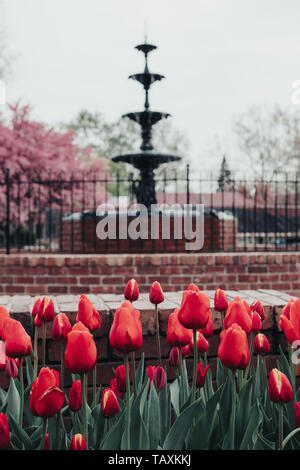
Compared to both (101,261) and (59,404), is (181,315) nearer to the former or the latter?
(59,404)

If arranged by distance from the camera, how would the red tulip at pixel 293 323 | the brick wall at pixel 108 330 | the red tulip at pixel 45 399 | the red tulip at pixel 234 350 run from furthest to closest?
1. the brick wall at pixel 108 330
2. the red tulip at pixel 293 323
3. the red tulip at pixel 234 350
4. the red tulip at pixel 45 399

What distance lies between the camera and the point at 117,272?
220 inches

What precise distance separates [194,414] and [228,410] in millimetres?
178

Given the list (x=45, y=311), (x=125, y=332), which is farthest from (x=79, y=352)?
(x=45, y=311)

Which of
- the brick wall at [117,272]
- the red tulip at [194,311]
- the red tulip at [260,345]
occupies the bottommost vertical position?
the brick wall at [117,272]

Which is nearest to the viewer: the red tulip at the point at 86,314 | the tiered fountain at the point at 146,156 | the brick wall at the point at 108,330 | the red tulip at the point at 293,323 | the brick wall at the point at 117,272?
the red tulip at the point at 293,323

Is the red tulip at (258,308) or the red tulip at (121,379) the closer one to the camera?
the red tulip at (121,379)

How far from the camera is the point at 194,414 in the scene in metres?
1.07

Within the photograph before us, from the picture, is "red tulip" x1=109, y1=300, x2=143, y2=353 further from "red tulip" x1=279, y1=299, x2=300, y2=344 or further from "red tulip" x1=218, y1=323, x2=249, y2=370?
"red tulip" x1=279, y1=299, x2=300, y2=344

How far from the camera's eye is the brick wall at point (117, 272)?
5570mm

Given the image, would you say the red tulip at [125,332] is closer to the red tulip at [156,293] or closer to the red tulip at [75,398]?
the red tulip at [75,398]

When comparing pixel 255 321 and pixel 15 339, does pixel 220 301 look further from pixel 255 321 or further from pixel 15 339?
pixel 15 339

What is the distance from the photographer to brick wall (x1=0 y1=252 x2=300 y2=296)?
557 cm

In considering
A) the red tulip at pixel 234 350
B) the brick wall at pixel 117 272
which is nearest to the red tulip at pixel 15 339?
the red tulip at pixel 234 350
